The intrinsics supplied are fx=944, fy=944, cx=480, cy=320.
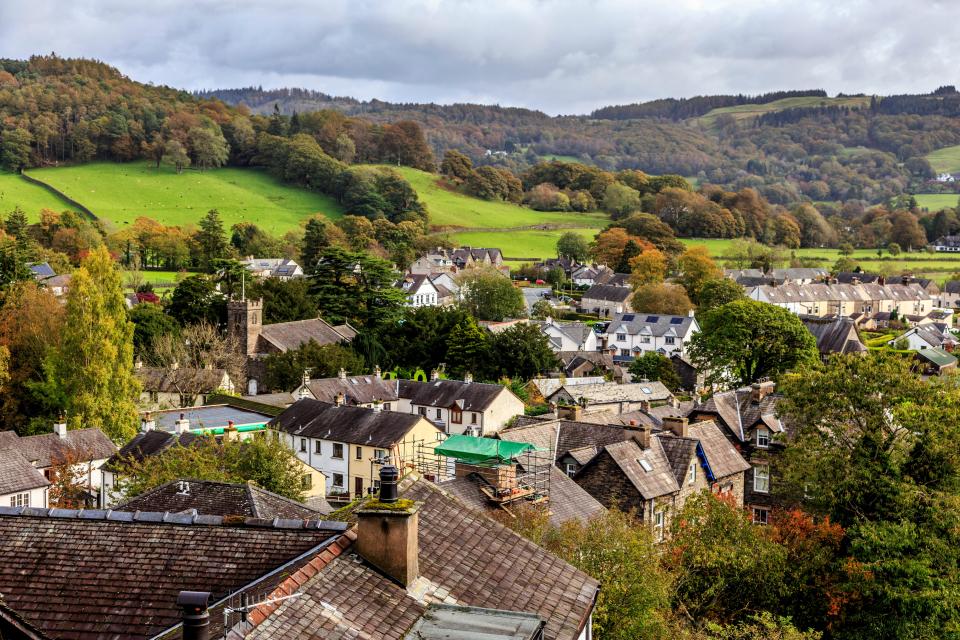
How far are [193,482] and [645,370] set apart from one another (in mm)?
54605

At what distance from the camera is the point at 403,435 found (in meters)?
46.6

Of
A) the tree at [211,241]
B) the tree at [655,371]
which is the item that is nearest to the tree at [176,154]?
the tree at [211,241]

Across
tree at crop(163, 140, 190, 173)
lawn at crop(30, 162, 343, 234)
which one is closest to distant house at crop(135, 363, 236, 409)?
lawn at crop(30, 162, 343, 234)

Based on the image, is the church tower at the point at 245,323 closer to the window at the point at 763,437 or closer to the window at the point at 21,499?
the window at the point at 21,499

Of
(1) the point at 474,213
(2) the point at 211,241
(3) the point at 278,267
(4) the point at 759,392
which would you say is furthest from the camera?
(1) the point at 474,213

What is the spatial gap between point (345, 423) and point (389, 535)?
37835 mm

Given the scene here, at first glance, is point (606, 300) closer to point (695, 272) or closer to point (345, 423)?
point (695, 272)

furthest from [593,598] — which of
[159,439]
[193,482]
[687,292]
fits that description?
[687,292]

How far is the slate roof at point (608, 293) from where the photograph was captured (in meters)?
116

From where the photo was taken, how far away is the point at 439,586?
492 inches

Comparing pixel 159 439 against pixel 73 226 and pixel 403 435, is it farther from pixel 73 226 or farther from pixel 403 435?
pixel 73 226

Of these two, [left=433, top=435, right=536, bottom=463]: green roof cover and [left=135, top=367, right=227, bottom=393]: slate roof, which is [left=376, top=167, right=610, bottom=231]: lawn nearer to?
Answer: [left=135, top=367, right=227, bottom=393]: slate roof

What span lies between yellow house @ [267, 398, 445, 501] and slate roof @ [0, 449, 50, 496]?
1083 centimetres

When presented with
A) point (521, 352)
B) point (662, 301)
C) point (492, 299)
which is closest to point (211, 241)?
point (492, 299)
